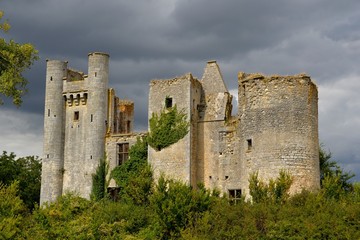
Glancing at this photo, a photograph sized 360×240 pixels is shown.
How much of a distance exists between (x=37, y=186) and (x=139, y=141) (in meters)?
14.3

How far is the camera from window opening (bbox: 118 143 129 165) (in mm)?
41969

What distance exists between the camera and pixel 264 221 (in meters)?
29.1

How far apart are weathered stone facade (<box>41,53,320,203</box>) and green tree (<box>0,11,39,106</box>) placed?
31.3ft

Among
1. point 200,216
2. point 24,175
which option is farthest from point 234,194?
point 24,175

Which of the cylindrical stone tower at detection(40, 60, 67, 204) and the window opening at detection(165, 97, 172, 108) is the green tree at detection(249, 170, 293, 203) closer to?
the window opening at detection(165, 97, 172, 108)

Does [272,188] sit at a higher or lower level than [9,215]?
higher

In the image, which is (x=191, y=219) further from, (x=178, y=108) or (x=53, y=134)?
(x=53, y=134)

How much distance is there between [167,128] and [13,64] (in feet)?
34.7

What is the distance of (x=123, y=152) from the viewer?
42062 mm

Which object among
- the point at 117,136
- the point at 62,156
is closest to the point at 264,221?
the point at 117,136

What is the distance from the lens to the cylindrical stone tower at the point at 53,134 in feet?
142

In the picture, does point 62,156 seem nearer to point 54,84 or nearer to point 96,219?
point 54,84

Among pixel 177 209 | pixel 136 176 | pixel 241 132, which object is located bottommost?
pixel 177 209

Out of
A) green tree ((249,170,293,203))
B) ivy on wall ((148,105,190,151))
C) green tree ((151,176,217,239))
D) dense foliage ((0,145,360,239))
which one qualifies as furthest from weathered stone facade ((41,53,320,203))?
green tree ((151,176,217,239))
